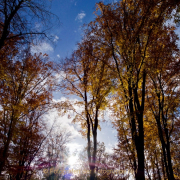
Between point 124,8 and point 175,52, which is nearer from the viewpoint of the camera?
point 124,8

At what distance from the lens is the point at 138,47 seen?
6520 millimetres

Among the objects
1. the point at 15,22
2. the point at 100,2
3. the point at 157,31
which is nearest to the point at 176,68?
the point at 157,31

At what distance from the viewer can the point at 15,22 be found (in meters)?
3.58

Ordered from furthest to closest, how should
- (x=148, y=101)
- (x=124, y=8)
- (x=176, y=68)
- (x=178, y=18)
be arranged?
(x=148, y=101), (x=176, y=68), (x=124, y=8), (x=178, y=18)

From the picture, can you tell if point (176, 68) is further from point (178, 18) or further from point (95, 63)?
point (95, 63)

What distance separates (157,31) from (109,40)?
259 cm

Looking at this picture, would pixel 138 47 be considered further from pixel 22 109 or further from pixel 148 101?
pixel 22 109

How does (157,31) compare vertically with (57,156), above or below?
above

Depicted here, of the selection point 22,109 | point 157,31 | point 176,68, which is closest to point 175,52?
point 176,68

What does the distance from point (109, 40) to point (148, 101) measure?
285 inches

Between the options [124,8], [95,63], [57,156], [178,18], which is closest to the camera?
[178,18]

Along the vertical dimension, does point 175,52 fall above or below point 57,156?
above

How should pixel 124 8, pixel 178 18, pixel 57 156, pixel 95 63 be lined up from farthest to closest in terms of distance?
pixel 57 156 → pixel 95 63 → pixel 124 8 → pixel 178 18

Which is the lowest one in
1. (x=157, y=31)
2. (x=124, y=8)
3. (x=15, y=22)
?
(x=15, y=22)
